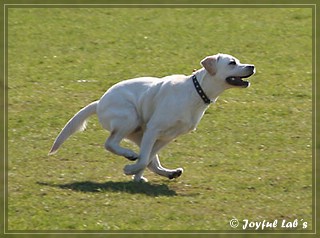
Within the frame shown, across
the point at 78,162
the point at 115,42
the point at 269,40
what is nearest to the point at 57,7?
the point at 115,42

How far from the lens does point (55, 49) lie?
62.2 feet

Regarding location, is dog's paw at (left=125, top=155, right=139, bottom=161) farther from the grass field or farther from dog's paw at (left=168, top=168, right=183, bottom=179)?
dog's paw at (left=168, top=168, right=183, bottom=179)

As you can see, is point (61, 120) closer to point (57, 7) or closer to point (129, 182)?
point (129, 182)

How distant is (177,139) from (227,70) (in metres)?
2.45

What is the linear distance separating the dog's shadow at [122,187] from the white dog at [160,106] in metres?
0.18

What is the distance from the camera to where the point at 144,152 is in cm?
1089

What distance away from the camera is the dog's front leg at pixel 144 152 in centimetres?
1086

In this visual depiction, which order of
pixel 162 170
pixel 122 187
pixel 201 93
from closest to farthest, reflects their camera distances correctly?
1. pixel 122 187
2. pixel 201 93
3. pixel 162 170

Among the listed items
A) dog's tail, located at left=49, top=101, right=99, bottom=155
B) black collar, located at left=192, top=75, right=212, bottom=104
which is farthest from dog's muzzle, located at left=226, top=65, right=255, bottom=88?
dog's tail, located at left=49, top=101, right=99, bottom=155

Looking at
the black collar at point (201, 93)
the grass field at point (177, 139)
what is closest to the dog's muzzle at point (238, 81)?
the black collar at point (201, 93)

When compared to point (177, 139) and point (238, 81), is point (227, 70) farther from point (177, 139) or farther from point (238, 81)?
point (177, 139)

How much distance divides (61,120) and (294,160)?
139 inches

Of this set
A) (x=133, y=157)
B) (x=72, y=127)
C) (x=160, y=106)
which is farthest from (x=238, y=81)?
(x=72, y=127)

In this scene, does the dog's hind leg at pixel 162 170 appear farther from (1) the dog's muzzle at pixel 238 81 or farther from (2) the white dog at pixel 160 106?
(1) the dog's muzzle at pixel 238 81
